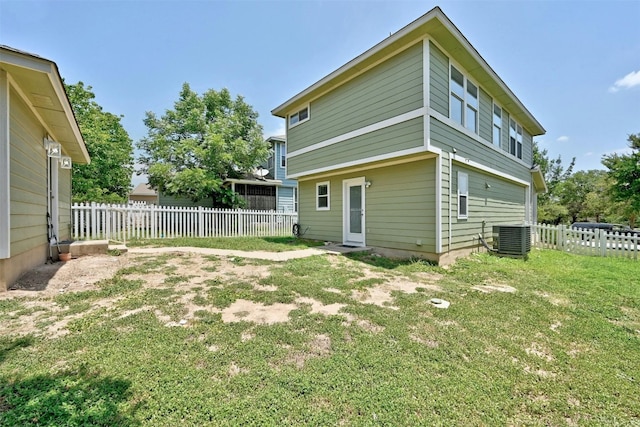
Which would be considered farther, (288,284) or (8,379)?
(288,284)

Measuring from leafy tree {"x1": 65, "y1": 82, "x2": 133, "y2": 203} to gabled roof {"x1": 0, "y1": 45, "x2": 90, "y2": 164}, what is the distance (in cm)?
1140

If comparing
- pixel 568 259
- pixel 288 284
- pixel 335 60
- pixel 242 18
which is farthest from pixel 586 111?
pixel 288 284

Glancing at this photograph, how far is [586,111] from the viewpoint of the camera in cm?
1684

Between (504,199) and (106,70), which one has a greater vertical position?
(106,70)

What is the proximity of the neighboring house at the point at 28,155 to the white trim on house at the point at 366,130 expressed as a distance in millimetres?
6189

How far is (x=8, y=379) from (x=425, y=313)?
3.97m

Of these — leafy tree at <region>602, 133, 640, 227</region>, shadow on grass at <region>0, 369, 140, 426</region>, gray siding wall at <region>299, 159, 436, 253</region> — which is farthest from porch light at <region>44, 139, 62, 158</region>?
leafy tree at <region>602, 133, 640, 227</region>

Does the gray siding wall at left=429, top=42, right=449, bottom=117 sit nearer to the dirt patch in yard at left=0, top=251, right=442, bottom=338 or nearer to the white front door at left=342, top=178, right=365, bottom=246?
the white front door at left=342, top=178, right=365, bottom=246

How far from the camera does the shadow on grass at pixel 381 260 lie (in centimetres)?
648

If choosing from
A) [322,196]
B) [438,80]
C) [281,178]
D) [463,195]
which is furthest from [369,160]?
[281,178]

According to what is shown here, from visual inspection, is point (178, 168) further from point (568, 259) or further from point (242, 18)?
point (568, 259)

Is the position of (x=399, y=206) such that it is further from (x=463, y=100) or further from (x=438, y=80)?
(x=463, y=100)

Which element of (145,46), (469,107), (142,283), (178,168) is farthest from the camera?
(178,168)

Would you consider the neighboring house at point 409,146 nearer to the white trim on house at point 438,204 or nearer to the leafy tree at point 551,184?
the white trim on house at point 438,204
